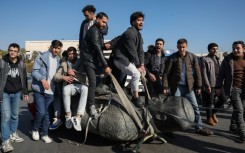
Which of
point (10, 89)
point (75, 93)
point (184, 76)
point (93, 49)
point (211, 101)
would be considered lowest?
point (211, 101)

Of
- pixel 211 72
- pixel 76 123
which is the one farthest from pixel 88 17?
pixel 211 72

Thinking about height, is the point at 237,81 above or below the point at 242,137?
above

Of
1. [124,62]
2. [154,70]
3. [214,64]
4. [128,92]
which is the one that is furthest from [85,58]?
[214,64]

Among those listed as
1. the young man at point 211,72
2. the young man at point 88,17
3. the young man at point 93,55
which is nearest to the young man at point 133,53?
the young man at point 93,55

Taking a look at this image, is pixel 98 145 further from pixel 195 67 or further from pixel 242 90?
pixel 242 90

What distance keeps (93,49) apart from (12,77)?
161cm

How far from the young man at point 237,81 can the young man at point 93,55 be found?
2.47m

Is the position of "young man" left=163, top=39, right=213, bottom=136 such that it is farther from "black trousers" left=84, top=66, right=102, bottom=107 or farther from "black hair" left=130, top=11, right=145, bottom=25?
"black trousers" left=84, top=66, right=102, bottom=107

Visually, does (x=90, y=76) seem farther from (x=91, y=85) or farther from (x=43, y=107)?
(x=43, y=107)

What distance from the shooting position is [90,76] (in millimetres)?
4941

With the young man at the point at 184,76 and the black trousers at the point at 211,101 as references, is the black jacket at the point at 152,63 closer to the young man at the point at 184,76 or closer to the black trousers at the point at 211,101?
the young man at the point at 184,76

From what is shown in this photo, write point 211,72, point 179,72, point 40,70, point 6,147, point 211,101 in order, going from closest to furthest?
point 6,147, point 40,70, point 179,72, point 211,72, point 211,101

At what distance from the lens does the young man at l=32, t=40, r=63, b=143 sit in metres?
5.29

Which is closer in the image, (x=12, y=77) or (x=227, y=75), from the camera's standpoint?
(x=12, y=77)
